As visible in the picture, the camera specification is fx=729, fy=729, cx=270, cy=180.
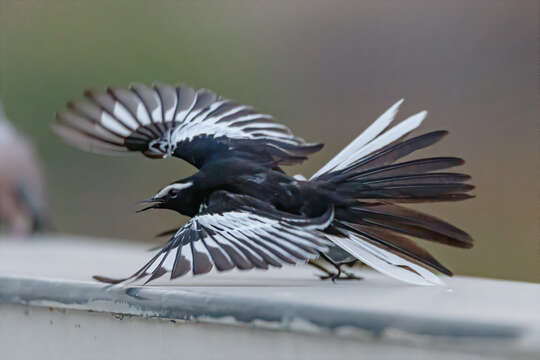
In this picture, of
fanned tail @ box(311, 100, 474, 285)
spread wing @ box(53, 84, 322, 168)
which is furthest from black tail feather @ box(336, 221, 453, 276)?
spread wing @ box(53, 84, 322, 168)

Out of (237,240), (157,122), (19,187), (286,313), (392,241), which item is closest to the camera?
(286,313)

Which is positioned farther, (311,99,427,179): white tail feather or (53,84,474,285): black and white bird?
(311,99,427,179): white tail feather

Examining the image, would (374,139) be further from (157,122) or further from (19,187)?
(19,187)

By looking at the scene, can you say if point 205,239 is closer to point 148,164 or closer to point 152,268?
point 152,268

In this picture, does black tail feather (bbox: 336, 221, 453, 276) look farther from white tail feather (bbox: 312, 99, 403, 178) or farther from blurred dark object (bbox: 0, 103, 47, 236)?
blurred dark object (bbox: 0, 103, 47, 236)

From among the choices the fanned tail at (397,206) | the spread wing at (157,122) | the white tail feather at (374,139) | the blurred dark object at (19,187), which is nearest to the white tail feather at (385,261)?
the fanned tail at (397,206)

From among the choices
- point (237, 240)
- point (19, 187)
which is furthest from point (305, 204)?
point (19, 187)
